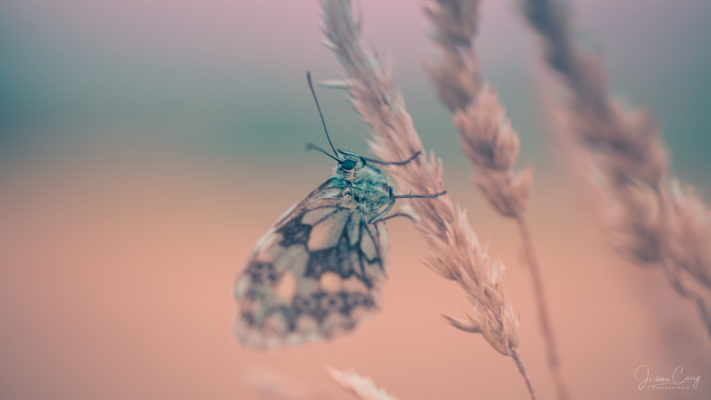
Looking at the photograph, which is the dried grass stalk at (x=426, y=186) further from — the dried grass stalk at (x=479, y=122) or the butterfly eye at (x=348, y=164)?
the butterfly eye at (x=348, y=164)

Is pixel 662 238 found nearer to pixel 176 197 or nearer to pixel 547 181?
pixel 547 181

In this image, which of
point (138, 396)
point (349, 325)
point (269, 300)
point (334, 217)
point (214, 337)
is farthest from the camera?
point (214, 337)

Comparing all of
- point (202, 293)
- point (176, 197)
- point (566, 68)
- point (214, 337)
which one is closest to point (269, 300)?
point (566, 68)

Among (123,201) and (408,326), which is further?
(123,201)

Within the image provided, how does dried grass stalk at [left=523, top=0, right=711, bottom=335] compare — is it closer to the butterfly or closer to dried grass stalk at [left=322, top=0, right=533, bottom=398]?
dried grass stalk at [left=322, top=0, right=533, bottom=398]

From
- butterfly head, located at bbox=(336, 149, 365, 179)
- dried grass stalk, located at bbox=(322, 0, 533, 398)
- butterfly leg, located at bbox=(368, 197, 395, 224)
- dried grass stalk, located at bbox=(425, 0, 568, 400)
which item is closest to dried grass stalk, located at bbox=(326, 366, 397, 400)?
dried grass stalk, located at bbox=(322, 0, 533, 398)

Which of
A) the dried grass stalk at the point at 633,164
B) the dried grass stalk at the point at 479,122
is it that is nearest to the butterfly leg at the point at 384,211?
the dried grass stalk at the point at 479,122
